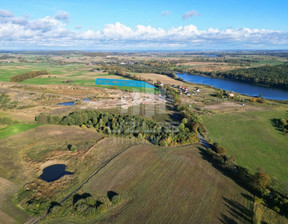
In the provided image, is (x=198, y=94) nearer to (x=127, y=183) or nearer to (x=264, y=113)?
(x=264, y=113)

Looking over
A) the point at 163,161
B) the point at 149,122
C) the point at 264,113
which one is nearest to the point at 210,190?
the point at 163,161

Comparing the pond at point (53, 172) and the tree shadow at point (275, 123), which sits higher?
the tree shadow at point (275, 123)

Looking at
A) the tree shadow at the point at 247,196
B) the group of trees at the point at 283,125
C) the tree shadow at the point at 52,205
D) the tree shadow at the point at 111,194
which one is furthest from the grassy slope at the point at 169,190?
the group of trees at the point at 283,125

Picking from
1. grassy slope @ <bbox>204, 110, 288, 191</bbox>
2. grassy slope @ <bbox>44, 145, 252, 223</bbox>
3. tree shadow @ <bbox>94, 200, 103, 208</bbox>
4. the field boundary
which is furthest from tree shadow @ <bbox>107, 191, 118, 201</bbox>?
grassy slope @ <bbox>204, 110, 288, 191</bbox>

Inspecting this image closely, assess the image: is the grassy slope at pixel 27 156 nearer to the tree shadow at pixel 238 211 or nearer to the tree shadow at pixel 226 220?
the tree shadow at pixel 226 220

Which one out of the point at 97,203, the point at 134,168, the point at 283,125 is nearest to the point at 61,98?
the point at 134,168

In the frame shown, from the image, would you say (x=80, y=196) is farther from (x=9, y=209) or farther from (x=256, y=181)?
(x=256, y=181)
